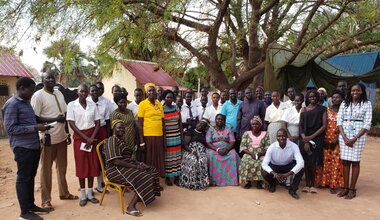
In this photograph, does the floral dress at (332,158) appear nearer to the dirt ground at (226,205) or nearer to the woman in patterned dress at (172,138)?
the dirt ground at (226,205)

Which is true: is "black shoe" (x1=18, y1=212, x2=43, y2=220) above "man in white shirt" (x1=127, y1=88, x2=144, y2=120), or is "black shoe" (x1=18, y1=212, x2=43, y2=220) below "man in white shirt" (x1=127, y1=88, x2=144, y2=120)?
below

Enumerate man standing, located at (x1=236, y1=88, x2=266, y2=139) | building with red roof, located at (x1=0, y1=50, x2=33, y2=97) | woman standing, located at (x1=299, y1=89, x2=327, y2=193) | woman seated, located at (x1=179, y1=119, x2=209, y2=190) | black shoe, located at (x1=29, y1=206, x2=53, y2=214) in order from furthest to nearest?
building with red roof, located at (x1=0, y1=50, x2=33, y2=97) < man standing, located at (x1=236, y1=88, x2=266, y2=139) < woman seated, located at (x1=179, y1=119, x2=209, y2=190) < woman standing, located at (x1=299, y1=89, x2=327, y2=193) < black shoe, located at (x1=29, y1=206, x2=53, y2=214)

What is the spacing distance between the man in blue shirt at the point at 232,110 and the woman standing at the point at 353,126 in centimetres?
175

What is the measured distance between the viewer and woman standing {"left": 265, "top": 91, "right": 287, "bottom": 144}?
17.7 ft

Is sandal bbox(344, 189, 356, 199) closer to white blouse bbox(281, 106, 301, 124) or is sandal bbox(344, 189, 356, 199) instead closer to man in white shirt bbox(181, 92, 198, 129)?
white blouse bbox(281, 106, 301, 124)

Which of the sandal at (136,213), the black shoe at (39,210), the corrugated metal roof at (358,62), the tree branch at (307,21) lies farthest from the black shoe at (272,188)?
the corrugated metal roof at (358,62)

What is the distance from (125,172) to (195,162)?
1412mm

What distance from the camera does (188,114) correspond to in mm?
6113

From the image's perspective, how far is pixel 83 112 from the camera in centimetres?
430

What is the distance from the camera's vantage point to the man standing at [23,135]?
3566 millimetres

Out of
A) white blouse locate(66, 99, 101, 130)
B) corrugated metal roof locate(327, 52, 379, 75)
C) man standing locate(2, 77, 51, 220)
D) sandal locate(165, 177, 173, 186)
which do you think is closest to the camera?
man standing locate(2, 77, 51, 220)

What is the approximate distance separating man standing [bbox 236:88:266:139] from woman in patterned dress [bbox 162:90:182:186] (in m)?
1.09

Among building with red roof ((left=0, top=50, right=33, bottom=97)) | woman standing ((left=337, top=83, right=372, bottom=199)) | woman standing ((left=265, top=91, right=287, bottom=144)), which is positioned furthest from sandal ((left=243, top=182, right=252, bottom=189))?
building with red roof ((left=0, top=50, right=33, bottom=97))

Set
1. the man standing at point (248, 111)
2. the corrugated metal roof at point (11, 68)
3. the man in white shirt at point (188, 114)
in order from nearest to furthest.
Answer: the man standing at point (248, 111), the man in white shirt at point (188, 114), the corrugated metal roof at point (11, 68)
